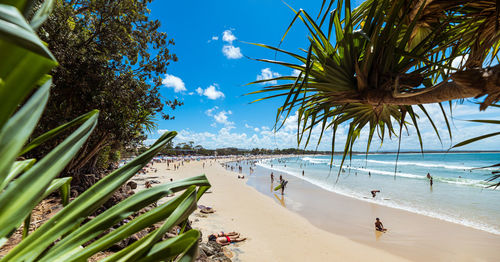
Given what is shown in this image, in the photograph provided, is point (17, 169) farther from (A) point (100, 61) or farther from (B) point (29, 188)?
(A) point (100, 61)

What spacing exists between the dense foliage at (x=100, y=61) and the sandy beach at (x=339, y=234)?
5.18 metres

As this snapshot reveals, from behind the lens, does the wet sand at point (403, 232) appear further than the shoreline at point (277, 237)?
Yes

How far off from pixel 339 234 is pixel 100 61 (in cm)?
1023

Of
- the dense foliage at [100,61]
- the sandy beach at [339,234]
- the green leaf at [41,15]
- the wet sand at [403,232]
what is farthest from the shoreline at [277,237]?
the green leaf at [41,15]

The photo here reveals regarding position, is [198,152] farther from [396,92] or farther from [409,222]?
[396,92]

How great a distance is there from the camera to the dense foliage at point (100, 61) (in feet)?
17.6

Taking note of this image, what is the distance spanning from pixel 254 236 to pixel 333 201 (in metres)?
8.03

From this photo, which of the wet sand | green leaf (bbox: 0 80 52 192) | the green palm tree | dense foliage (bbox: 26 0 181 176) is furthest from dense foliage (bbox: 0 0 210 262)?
the wet sand

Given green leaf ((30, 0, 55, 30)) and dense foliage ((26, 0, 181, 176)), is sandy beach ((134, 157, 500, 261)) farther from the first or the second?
green leaf ((30, 0, 55, 30))

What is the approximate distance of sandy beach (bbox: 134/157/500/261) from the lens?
6.80 meters

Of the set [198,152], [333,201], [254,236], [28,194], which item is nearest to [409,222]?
[333,201]

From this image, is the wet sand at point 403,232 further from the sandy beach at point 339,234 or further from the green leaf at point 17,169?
the green leaf at point 17,169

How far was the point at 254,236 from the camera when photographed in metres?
7.91

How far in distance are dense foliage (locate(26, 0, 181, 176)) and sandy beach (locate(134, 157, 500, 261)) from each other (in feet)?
17.0
